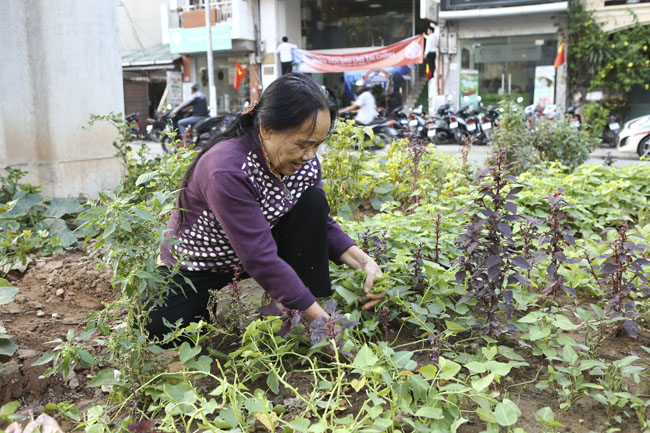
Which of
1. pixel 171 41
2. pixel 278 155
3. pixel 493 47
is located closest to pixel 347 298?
pixel 278 155

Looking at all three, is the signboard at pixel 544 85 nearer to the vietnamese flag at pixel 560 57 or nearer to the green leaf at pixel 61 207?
the vietnamese flag at pixel 560 57

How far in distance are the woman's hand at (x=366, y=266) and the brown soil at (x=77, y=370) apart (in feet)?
0.51

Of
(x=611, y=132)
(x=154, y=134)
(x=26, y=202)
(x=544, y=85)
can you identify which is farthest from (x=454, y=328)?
(x=544, y=85)

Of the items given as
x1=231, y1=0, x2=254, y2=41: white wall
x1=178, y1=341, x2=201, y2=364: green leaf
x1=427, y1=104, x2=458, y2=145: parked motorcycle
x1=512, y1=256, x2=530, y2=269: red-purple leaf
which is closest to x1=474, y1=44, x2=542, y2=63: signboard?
x1=427, y1=104, x2=458, y2=145: parked motorcycle

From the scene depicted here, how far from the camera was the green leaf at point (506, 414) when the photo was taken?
1440 mm

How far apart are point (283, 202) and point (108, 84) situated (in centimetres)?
310

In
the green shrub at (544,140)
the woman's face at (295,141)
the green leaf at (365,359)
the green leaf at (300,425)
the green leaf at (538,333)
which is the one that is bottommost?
the green leaf at (300,425)

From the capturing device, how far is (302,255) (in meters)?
2.18

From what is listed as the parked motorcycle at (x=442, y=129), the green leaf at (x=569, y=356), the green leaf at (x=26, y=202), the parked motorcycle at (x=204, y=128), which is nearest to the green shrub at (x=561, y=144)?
the green leaf at (x=569, y=356)

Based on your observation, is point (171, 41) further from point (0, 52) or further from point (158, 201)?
point (158, 201)

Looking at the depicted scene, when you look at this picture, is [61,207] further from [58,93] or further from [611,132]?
[611,132]

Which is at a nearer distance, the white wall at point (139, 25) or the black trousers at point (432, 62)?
the black trousers at point (432, 62)

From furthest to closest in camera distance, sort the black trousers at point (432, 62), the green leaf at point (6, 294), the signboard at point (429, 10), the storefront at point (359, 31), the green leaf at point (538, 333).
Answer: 1. the storefront at point (359, 31)
2. the black trousers at point (432, 62)
3. the signboard at point (429, 10)
4. the green leaf at point (538, 333)
5. the green leaf at point (6, 294)

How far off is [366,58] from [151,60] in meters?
7.99
